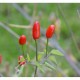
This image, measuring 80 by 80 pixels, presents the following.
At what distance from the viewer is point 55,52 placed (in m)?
1.16

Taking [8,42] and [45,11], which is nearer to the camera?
[8,42]

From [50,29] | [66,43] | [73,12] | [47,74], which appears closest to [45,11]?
[73,12]

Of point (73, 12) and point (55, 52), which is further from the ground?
point (55, 52)

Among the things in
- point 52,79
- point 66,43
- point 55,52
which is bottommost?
point 66,43

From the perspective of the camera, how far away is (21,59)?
1124 mm

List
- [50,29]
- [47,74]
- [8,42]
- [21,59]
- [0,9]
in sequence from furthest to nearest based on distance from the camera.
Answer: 1. [0,9]
2. [8,42]
3. [47,74]
4. [50,29]
5. [21,59]

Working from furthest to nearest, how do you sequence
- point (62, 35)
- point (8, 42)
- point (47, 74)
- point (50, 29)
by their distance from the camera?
1. point (62, 35)
2. point (8, 42)
3. point (47, 74)
4. point (50, 29)

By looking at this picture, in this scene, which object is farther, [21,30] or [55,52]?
[21,30]

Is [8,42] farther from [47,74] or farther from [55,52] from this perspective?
Answer: [55,52]

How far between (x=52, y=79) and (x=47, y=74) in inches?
28.9

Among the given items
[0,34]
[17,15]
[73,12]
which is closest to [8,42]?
[0,34]

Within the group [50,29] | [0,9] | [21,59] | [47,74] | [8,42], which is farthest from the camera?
[0,9]

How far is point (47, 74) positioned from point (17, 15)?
1.58m

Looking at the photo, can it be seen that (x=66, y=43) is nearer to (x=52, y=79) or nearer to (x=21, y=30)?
(x=21, y=30)
